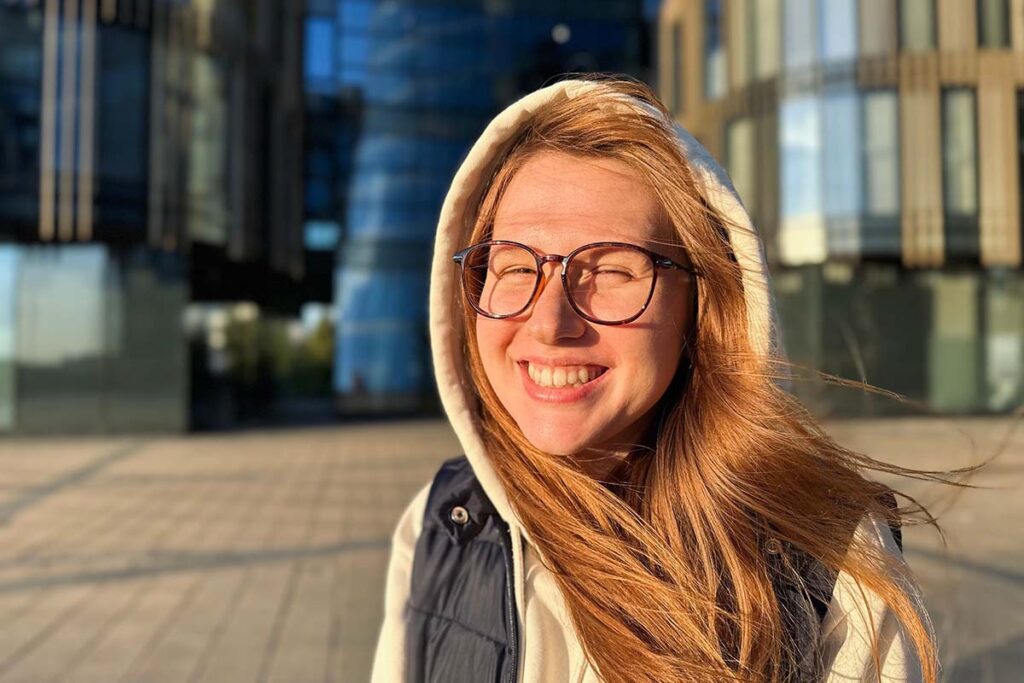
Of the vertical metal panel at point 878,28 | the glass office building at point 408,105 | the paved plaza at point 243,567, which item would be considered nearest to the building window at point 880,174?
the vertical metal panel at point 878,28

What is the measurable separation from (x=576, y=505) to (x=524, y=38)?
24.9 meters

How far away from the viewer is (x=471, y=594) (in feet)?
4.86

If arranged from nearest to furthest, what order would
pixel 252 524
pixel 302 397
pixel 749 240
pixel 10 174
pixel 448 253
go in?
pixel 749 240
pixel 448 253
pixel 252 524
pixel 10 174
pixel 302 397

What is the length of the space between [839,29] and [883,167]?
314cm

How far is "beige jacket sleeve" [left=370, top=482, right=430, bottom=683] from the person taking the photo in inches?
61.2

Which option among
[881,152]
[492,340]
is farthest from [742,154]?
[492,340]

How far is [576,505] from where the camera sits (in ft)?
4.99

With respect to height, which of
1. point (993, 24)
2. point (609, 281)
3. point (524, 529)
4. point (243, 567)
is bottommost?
point (243, 567)

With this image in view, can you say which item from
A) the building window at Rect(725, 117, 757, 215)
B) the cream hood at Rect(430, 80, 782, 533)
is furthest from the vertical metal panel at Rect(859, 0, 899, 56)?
the cream hood at Rect(430, 80, 782, 533)

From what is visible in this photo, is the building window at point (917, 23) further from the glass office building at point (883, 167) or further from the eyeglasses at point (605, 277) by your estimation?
the eyeglasses at point (605, 277)

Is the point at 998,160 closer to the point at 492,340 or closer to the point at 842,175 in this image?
the point at 842,175

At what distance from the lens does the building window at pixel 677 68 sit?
22.4 m

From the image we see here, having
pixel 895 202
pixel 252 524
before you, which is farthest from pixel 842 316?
pixel 252 524

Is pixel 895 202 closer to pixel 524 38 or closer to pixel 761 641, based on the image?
pixel 524 38
